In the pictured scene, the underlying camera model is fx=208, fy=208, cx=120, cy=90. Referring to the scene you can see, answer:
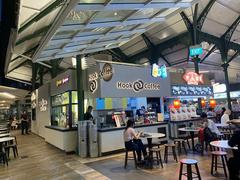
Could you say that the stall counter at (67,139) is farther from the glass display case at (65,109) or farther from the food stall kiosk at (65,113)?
the glass display case at (65,109)

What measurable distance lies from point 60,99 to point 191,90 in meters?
6.53

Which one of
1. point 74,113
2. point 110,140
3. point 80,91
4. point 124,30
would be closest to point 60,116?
point 74,113

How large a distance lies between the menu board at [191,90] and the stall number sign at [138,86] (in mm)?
1357

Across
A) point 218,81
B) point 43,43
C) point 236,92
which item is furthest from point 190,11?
point 236,92

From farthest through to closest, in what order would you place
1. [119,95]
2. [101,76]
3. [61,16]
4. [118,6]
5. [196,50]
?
[196,50] < [119,95] < [101,76] < [118,6] < [61,16]

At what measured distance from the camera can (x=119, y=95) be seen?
296 inches

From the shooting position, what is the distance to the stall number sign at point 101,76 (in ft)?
22.5

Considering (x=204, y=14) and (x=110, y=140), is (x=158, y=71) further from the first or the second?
(x=204, y=14)

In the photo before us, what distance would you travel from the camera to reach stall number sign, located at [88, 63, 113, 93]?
22.5 ft

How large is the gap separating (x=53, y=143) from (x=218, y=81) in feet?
62.0

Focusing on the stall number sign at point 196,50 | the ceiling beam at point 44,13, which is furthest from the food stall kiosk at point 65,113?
the stall number sign at point 196,50

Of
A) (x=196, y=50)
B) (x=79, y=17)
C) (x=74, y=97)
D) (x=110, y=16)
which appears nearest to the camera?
(x=79, y=17)

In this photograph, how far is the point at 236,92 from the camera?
24.0 m

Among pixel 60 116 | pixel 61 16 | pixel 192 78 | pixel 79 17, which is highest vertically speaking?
pixel 79 17
